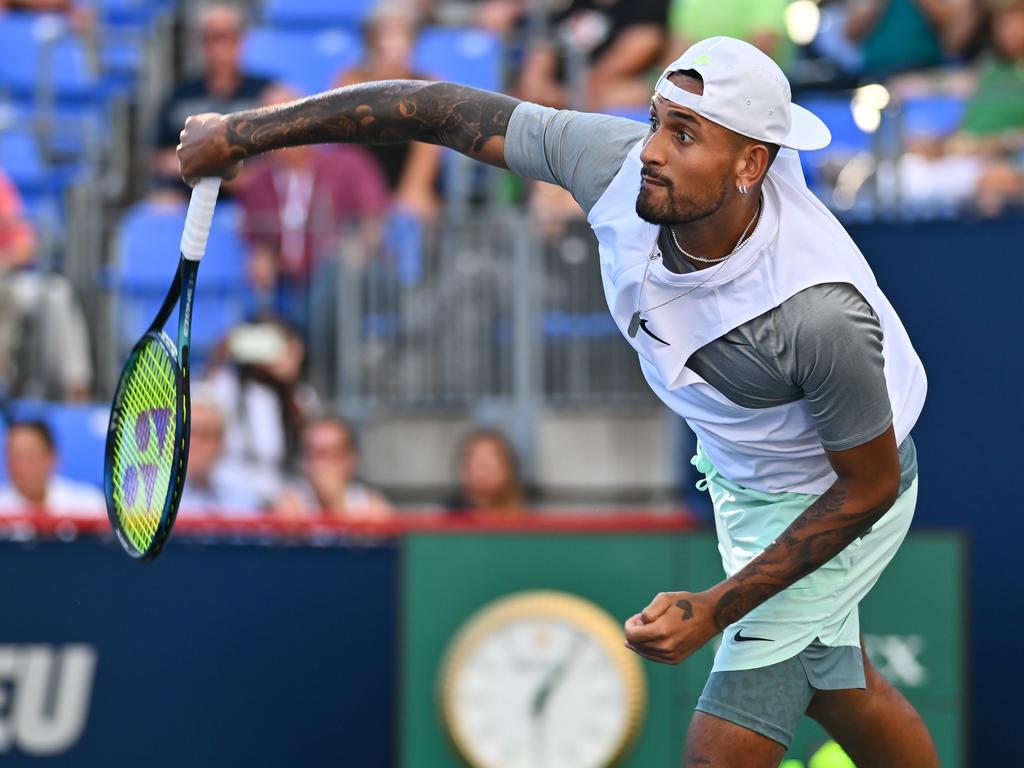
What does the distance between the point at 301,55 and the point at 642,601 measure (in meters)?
4.76

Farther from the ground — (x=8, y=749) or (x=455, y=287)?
(x=455, y=287)

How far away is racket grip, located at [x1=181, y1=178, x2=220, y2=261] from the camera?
3760 mm

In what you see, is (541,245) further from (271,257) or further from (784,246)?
(784,246)

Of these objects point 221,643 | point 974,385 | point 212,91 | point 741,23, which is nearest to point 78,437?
point 221,643

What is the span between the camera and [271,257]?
782cm

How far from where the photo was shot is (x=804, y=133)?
333cm

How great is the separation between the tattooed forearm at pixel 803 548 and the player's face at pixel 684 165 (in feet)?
2.10

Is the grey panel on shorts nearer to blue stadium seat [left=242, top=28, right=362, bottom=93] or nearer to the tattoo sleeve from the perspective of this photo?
the tattoo sleeve

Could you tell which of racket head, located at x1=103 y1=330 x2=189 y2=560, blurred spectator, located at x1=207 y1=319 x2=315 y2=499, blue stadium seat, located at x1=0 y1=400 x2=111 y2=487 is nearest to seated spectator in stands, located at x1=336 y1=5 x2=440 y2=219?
blurred spectator, located at x1=207 y1=319 x2=315 y2=499

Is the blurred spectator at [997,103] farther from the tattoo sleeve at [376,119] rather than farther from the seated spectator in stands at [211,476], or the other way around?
the tattoo sleeve at [376,119]

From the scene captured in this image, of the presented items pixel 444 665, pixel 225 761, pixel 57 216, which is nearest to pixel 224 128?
pixel 444 665

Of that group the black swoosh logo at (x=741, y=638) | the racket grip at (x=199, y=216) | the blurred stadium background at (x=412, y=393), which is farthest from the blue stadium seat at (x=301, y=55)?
the black swoosh logo at (x=741, y=638)

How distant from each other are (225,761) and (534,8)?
5116mm

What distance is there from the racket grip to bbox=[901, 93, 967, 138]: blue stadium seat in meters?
4.21
